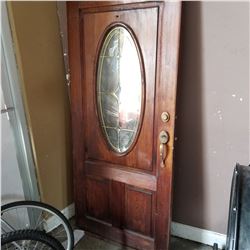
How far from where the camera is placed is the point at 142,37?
1767 mm

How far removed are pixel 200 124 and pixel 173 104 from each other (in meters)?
0.29

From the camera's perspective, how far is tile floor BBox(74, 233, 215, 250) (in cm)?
210

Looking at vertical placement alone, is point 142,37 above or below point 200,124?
above

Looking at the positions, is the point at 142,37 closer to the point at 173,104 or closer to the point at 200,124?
the point at 173,104

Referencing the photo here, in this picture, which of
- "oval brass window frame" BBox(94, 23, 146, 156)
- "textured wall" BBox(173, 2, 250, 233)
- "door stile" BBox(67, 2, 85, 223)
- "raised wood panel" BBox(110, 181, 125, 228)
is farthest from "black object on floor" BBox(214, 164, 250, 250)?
"door stile" BBox(67, 2, 85, 223)

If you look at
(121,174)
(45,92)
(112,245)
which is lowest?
(112,245)

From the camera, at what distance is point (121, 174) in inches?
79.2

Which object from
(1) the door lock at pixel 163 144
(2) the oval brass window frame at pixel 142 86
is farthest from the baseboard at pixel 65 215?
(1) the door lock at pixel 163 144

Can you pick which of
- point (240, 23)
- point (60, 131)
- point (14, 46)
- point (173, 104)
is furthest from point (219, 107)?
point (14, 46)

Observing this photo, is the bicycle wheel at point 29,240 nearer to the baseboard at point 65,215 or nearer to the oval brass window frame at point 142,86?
the baseboard at point 65,215

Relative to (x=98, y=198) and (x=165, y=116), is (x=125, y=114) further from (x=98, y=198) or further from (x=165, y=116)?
(x=98, y=198)

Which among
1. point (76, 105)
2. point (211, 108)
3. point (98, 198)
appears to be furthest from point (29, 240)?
point (211, 108)

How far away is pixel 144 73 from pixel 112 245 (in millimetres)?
1237

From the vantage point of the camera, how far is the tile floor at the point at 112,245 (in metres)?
2.10
